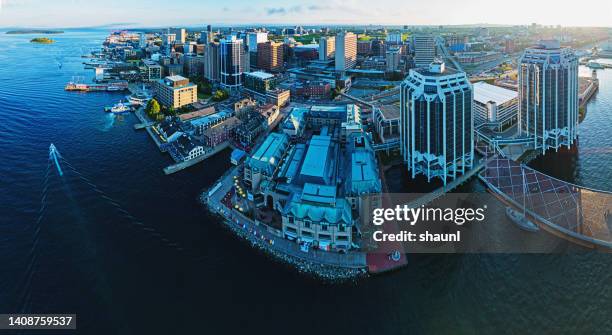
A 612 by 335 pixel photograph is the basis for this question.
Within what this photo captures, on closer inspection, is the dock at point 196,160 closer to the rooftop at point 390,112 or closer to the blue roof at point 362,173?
the blue roof at point 362,173

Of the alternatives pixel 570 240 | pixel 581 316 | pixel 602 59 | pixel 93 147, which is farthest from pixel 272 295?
pixel 602 59

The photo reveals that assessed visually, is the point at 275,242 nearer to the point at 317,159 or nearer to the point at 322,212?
the point at 322,212

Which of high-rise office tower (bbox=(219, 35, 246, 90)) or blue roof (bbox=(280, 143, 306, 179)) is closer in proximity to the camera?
blue roof (bbox=(280, 143, 306, 179))

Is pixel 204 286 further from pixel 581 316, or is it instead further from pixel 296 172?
pixel 581 316

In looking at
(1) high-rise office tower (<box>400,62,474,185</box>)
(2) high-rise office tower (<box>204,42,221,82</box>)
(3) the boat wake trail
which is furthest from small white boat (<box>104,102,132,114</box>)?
(1) high-rise office tower (<box>400,62,474,185</box>)

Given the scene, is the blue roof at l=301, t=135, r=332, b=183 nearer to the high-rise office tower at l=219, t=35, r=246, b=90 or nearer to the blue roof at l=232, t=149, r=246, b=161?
the blue roof at l=232, t=149, r=246, b=161
